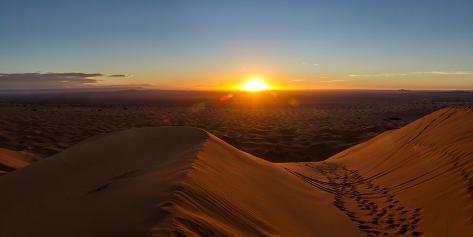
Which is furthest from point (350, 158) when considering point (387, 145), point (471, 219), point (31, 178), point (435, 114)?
point (31, 178)

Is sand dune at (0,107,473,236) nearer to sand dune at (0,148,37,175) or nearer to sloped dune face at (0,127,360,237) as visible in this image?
sloped dune face at (0,127,360,237)

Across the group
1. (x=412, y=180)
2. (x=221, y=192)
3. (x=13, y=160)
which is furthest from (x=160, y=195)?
(x=13, y=160)

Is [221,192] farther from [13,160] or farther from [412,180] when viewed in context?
[13,160]

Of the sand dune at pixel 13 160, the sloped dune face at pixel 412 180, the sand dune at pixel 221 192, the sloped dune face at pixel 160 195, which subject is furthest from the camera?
the sand dune at pixel 13 160

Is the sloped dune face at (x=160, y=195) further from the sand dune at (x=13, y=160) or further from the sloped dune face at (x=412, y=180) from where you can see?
the sand dune at (x=13, y=160)

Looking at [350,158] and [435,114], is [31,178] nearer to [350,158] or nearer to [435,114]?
[350,158]

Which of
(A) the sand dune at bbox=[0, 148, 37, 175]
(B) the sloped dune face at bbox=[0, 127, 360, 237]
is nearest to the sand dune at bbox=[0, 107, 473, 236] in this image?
(B) the sloped dune face at bbox=[0, 127, 360, 237]

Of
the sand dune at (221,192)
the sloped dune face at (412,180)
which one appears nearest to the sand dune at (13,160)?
the sand dune at (221,192)

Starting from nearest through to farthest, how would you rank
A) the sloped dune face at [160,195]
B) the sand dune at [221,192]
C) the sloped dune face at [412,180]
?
the sloped dune face at [160,195]
the sand dune at [221,192]
the sloped dune face at [412,180]

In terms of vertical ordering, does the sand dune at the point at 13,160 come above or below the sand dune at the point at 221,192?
below
